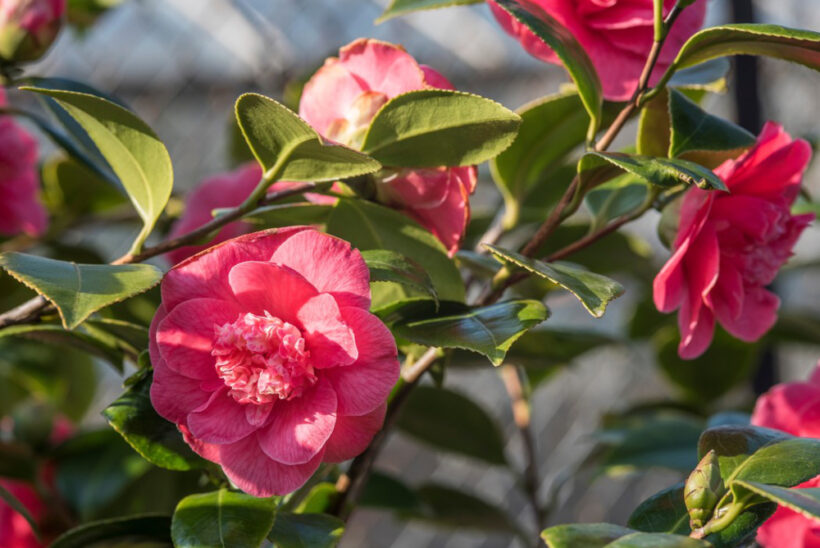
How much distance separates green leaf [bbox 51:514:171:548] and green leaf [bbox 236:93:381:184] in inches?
7.6

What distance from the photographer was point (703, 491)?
373 millimetres

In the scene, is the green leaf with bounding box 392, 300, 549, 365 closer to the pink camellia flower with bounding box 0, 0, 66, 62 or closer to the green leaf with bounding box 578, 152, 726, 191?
the green leaf with bounding box 578, 152, 726, 191

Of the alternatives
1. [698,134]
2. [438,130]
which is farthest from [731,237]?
[438,130]

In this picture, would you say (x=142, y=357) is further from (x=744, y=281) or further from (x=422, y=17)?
(x=422, y=17)

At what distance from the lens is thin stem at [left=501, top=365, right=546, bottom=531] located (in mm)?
844

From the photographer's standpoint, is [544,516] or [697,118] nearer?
[697,118]

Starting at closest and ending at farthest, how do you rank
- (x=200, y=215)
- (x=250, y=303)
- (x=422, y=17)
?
(x=250, y=303), (x=200, y=215), (x=422, y=17)

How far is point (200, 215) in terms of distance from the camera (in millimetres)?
670

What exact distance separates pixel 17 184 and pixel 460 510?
492mm

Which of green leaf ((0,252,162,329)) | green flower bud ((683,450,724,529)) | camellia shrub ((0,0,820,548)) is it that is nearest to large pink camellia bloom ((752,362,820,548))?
camellia shrub ((0,0,820,548))

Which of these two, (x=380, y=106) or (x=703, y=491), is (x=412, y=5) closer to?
(x=380, y=106)

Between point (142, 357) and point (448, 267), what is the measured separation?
0.53 ft

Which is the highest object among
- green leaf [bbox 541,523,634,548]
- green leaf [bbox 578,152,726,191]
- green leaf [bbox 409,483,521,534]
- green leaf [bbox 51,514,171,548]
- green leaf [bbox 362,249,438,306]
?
green leaf [bbox 578,152,726,191]

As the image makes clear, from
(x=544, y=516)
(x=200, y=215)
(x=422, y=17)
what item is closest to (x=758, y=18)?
(x=422, y=17)
